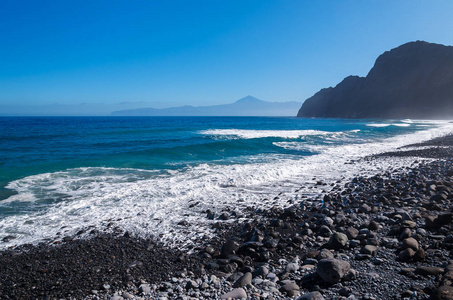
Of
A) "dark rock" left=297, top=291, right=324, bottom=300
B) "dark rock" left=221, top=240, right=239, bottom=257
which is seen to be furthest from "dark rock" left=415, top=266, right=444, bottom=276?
"dark rock" left=221, top=240, right=239, bottom=257

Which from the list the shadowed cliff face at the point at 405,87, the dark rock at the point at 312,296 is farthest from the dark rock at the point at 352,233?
the shadowed cliff face at the point at 405,87

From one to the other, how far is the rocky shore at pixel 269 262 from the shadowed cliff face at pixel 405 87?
108m

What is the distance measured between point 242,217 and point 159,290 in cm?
305

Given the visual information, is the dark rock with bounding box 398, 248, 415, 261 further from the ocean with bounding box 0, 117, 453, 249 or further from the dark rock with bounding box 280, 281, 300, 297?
the ocean with bounding box 0, 117, 453, 249

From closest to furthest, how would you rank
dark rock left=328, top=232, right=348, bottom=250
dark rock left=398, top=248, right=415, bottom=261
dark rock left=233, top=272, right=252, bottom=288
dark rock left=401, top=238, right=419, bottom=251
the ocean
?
dark rock left=233, top=272, right=252, bottom=288
dark rock left=398, top=248, right=415, bottom=261
dark rock left=401, top=238, right=419, bottom=251
dark rock left=328, top=232, right=348, bottom=250
the ocean

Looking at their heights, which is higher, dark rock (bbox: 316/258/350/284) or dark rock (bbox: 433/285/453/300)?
dark rock (bbox: 433/285/453/300)

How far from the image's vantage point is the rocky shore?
314cm

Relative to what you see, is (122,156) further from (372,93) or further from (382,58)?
(382,58)

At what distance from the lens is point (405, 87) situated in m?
101

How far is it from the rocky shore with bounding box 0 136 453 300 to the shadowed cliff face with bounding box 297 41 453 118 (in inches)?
4240

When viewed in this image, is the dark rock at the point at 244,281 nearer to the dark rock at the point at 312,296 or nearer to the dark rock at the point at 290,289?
the dark rock at the point at 290,289

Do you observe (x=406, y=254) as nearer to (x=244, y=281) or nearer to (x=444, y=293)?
(x=444, y=293)

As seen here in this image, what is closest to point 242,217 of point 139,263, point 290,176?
point 139,263

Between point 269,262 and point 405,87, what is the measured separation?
12352 centimetres
